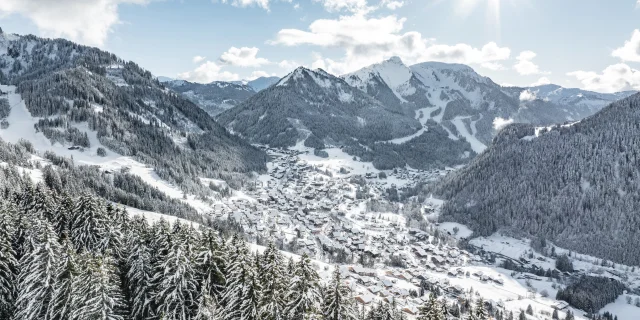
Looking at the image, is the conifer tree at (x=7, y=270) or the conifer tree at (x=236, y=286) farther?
the conifer tree at (x=7, y=270)

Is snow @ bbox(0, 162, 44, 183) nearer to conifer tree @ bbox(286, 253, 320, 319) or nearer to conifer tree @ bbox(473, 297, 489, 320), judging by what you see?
conifer tree @ bbox(286, 253, 320, 319)

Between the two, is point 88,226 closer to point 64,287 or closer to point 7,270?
point 7,270

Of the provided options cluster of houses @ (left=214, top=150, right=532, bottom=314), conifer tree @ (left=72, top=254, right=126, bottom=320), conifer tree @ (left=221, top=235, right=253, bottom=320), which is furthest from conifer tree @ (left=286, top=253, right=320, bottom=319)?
cluster of houses @ (left=214, top=150, right=532, bottom=314)

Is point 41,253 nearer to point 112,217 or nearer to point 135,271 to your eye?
point 135,271

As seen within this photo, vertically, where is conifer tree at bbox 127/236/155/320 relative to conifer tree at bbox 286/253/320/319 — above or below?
below

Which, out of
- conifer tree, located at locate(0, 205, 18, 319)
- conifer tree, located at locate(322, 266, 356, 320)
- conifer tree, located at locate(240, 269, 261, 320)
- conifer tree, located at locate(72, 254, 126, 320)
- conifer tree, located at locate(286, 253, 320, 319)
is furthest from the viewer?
conifer tree, located at locate(0, 205, 18, 319)

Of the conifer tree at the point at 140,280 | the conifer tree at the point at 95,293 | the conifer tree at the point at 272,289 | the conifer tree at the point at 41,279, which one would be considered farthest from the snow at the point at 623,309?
the conifer tree at the point at 41,279

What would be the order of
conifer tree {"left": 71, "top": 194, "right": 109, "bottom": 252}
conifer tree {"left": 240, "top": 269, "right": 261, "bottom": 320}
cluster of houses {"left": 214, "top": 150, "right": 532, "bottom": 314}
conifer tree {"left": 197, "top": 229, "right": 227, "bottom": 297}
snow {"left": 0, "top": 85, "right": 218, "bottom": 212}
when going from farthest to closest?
1. snow {"left": 0, "top": 85, "right": 218, "bottom": 212}
2. cluster of houses {"left": 214, "top": 150, "right": 532, "bottom": 314}
3. conifer tree {"left": 71, "top": 194, "right": 109, "bottom": 252}
4. conifer tree {"left": 197, "top": 229, "right": 227, "bottom": 297}
5. conifer tree {"left": 240, "top": 269, "right": 261, "bottom": 320}

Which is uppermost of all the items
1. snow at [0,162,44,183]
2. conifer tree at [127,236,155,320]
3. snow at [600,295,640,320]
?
conifer tree at [127,236,155,320]

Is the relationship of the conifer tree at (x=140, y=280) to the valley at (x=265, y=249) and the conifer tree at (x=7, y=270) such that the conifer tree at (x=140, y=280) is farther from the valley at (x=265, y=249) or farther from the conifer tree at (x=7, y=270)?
the conifer tree at (x=7, y=270)

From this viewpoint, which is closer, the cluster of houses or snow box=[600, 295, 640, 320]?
the cluster of houses

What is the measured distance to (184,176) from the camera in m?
198

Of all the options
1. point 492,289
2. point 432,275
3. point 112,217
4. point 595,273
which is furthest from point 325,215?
point 112,217

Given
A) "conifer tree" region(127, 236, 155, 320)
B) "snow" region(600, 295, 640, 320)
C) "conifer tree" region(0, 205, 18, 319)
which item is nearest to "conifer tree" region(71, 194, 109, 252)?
"conifer tree" region(0, 205, 18, 319)
